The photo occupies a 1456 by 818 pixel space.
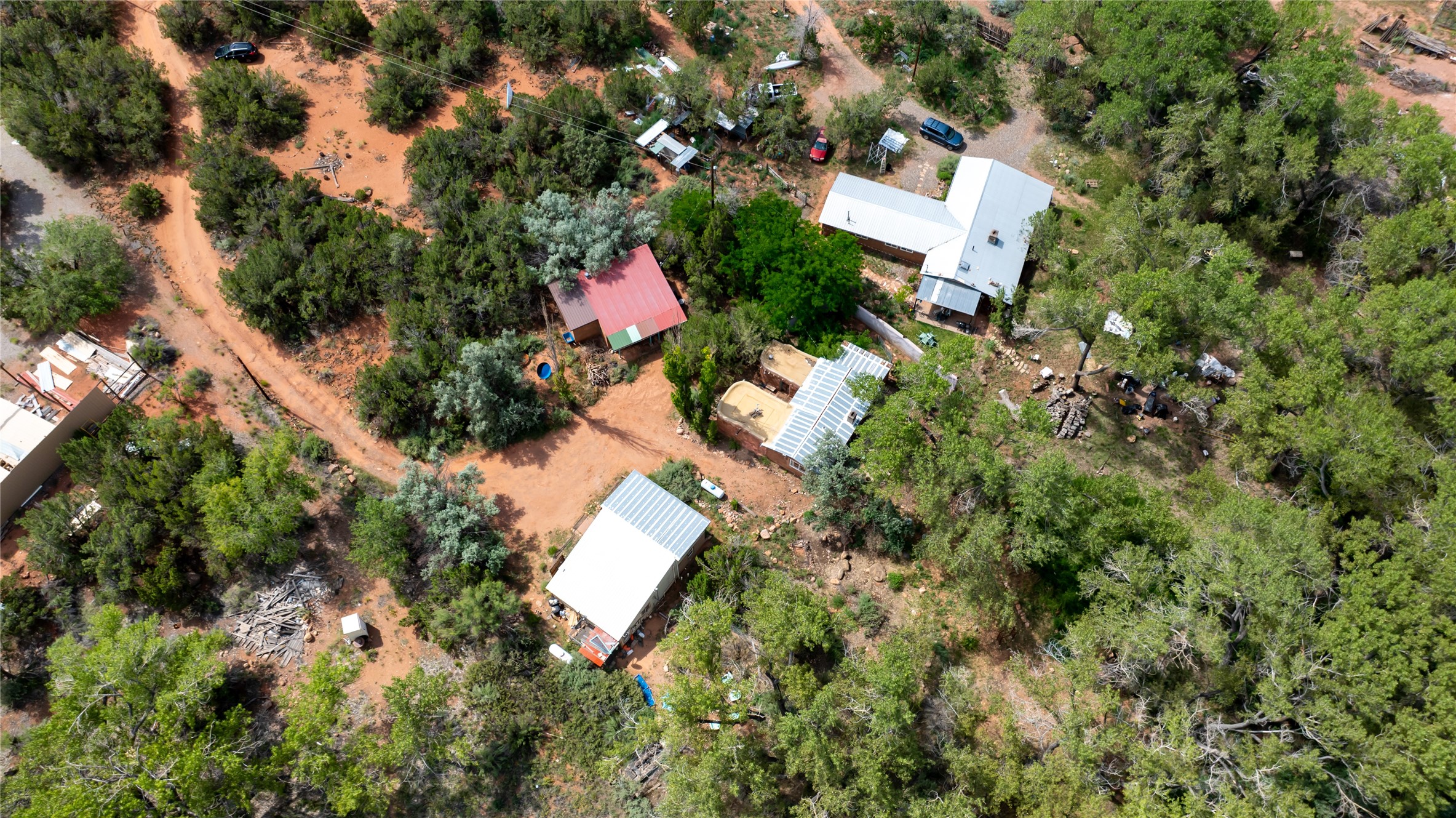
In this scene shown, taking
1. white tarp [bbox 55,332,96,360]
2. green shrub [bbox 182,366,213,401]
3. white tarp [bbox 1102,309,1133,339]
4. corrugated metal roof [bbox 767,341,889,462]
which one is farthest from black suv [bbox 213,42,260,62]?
green shrub [bbox 182,366,213,401]

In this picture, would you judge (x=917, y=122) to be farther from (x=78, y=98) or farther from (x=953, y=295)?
(x=78, y=98)

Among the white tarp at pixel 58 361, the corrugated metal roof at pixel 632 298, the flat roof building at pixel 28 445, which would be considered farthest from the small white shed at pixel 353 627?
the white tarp at pixel 58 361

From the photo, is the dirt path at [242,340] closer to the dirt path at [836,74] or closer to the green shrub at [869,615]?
the green shrub at [869,615]

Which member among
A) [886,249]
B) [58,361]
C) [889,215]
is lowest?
[58,361]

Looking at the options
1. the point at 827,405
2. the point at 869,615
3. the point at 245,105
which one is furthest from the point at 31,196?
the point at 869,615

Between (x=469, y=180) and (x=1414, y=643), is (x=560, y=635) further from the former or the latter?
(x=1414, y=643)

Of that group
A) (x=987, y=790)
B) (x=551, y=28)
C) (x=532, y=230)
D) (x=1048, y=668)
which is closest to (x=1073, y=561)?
(x=1048, y=668)
